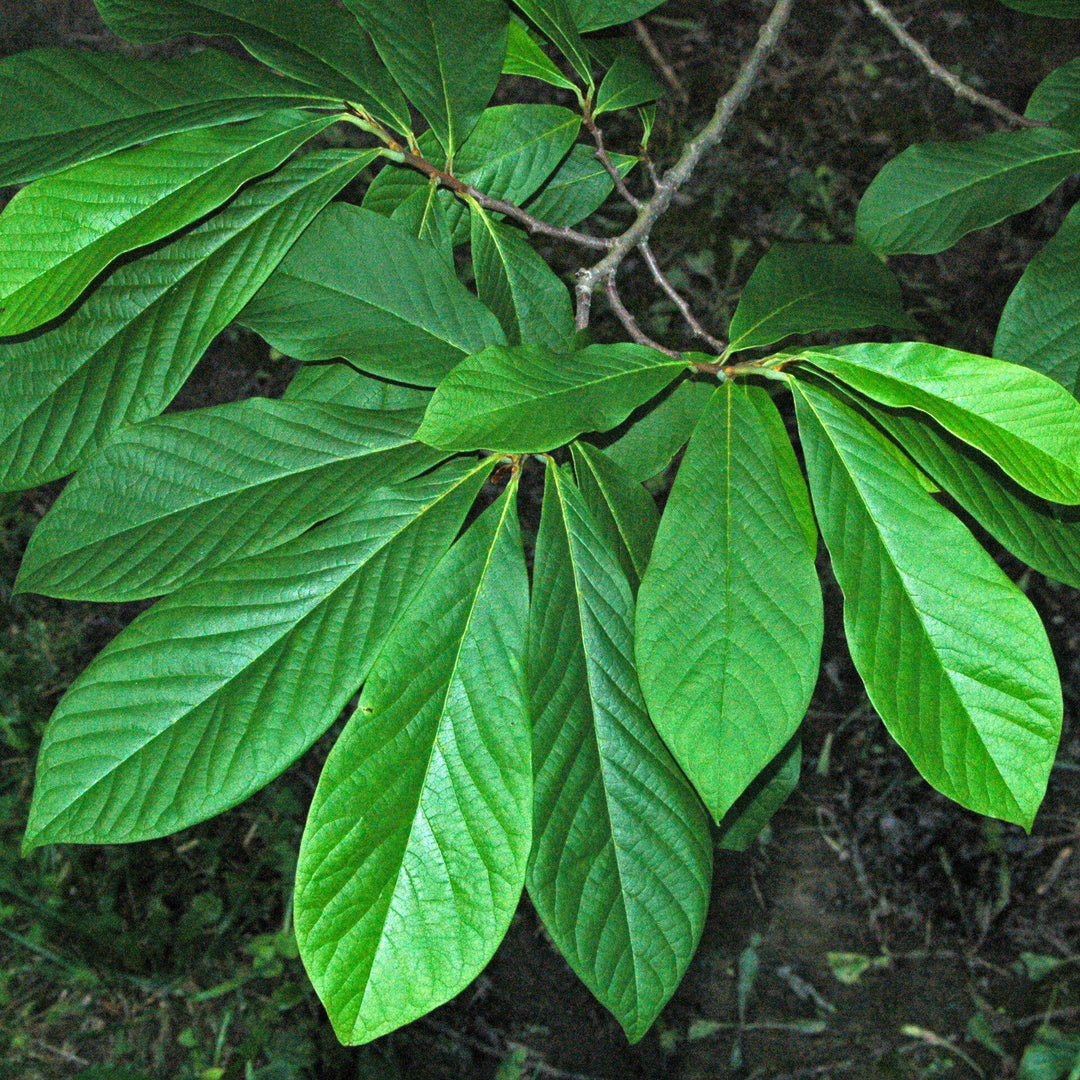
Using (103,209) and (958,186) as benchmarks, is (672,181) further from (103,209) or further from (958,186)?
(103,209)

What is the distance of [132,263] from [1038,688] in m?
0.75

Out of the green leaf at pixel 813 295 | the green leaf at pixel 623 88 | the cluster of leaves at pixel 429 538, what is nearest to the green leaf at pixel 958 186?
the green leaf at pixel 813 295

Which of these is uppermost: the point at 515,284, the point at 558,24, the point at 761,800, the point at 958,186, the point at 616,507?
the point at 558,24

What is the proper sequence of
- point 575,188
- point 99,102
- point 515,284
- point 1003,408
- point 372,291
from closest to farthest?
point 1003,408 < point 99,102 < point 372,291 < point 515,284 < point 575,188

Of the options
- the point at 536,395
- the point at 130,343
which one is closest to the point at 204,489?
the point at 130,343

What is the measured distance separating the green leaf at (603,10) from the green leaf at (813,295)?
29cm

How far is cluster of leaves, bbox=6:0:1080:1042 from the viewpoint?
684 millimetres

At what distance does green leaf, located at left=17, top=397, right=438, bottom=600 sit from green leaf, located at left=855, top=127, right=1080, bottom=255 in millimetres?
569

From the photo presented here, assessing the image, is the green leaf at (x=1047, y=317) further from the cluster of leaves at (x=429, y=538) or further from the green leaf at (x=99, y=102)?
the green leaf at (x=99, y=102)

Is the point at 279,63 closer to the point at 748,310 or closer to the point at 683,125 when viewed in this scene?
the point at 748,310

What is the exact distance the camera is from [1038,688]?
673 mm

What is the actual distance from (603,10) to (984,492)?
63cm

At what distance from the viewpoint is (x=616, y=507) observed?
Result: 82cm

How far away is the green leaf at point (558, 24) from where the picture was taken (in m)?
0.89
